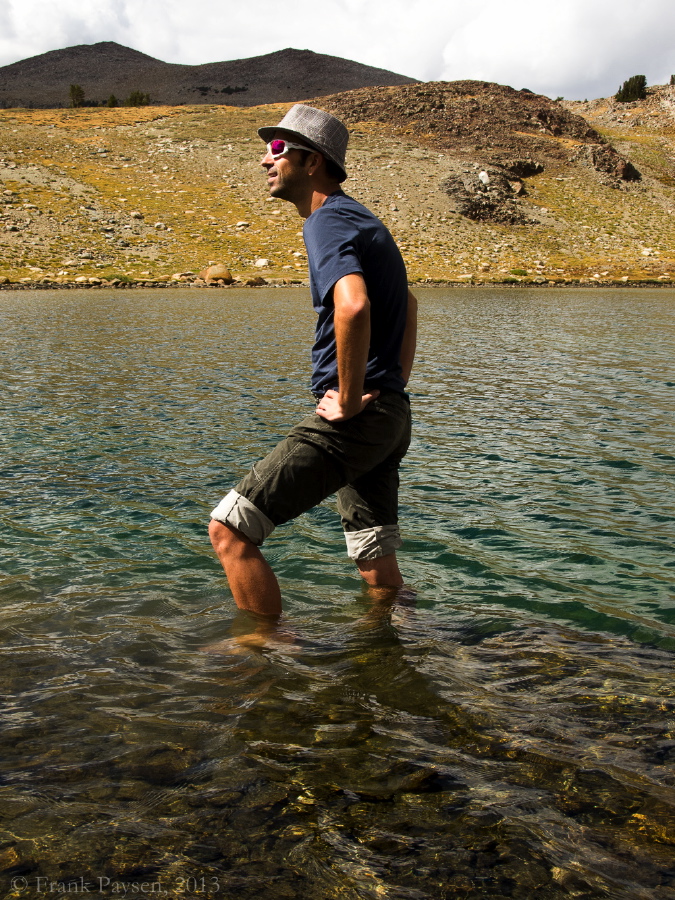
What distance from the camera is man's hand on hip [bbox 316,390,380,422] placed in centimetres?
354

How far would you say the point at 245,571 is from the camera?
3.94 m

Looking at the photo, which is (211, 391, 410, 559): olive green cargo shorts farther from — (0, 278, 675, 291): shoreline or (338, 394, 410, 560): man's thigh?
(0, 278, 675, 291): shoreline

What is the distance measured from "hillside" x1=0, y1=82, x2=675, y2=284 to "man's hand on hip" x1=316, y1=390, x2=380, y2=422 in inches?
1543

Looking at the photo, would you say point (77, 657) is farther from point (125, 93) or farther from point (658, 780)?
point (125, 93)

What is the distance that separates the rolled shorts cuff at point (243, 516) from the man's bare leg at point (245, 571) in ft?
0.23

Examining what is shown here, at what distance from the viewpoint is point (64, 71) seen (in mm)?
195375

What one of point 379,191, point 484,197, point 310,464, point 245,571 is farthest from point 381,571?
point 484,197

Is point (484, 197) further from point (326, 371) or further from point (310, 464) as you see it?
point (310, 464)

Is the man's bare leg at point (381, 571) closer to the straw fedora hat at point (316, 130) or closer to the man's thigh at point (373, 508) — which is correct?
the man's thigh at point (373, 508)

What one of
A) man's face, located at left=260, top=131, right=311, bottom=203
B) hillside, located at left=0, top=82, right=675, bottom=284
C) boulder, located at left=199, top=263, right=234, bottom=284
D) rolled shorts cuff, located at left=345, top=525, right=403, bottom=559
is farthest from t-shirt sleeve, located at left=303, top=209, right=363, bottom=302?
hillside, located at left=0, top=82, right=675, bottom=284

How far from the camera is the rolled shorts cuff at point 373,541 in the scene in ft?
14.1

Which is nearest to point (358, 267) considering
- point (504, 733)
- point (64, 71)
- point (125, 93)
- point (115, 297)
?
point (504, 733)

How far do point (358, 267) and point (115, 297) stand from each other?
31.5 meters

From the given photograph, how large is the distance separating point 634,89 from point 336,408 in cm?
14388
